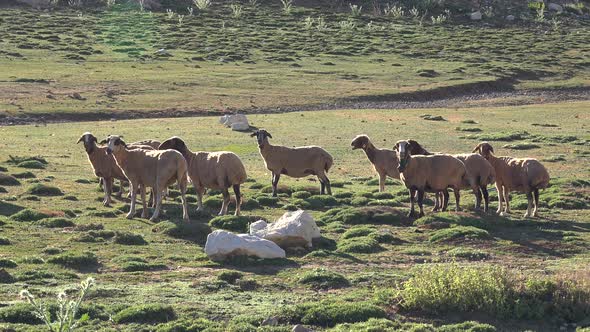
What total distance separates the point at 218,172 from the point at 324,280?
995 cm

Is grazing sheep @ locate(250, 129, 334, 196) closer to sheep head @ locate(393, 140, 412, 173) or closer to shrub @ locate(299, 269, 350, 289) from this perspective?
sheep head @ locate(393, 140, 412, 173)

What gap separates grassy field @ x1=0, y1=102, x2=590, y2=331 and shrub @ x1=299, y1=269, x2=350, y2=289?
0.04 metres

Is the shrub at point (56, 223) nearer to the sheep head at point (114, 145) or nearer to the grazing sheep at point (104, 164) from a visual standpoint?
the sheep head at point (114, 145)

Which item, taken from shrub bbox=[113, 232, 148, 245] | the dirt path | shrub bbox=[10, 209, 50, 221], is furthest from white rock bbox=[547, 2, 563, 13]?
shrub bbox=[113, 232, 148, 245]

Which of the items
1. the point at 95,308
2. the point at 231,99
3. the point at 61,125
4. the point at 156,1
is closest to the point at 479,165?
the point at 95,308

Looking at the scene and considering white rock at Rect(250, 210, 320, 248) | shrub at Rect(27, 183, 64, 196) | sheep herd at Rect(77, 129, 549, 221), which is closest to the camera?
white rock at Rect(250, 210, 320, 248)

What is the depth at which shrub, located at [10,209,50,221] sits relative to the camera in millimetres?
27875

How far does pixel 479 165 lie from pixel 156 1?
10236 centimetres

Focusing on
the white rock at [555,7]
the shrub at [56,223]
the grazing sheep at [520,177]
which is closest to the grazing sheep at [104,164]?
the shrub at [56,223]

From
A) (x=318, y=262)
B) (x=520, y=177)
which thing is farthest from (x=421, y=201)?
(x=318, y=262)

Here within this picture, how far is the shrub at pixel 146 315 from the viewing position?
17.7 meters

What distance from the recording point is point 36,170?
39.2m

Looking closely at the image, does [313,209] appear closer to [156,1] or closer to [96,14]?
[96,14]

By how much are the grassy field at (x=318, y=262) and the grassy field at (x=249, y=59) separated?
78.0 feet
